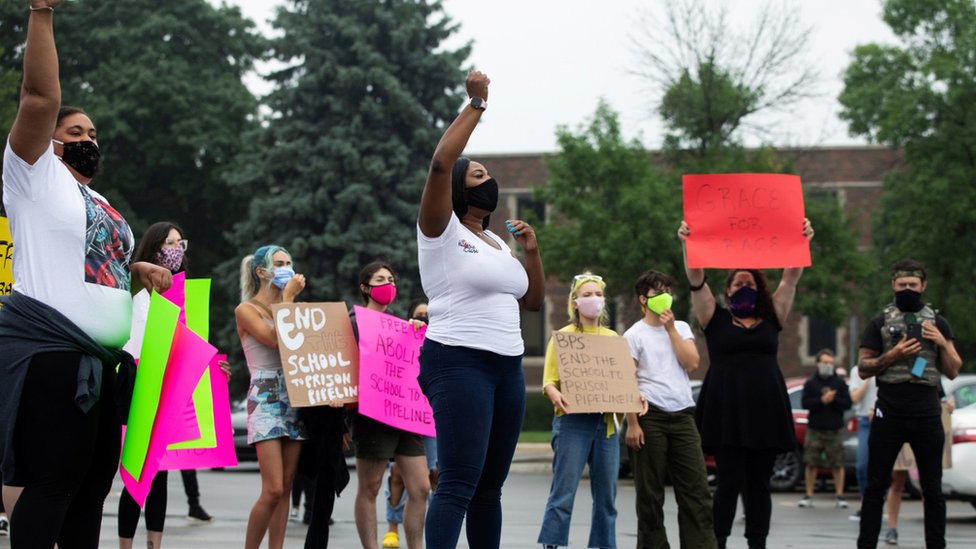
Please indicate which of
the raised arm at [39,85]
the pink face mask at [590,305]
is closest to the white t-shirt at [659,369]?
the pink face mask at [590,305]

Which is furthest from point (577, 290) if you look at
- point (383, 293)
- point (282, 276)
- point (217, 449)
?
point (217, 449)

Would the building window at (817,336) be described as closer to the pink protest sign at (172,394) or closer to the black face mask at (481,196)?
the black face mask at (481,196)

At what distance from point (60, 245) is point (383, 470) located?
4.07 m

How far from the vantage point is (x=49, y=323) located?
4.72 meters

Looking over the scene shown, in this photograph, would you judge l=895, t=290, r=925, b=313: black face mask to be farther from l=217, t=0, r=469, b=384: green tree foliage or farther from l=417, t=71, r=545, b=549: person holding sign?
l=217, t=0, r=469, b=384: green tree foliage

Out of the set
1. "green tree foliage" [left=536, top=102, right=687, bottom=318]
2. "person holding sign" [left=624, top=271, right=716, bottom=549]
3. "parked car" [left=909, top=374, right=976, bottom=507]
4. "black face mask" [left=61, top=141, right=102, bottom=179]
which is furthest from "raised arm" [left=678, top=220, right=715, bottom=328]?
"green tree foliage" [left=536, top=102, right=687, bottom=318]

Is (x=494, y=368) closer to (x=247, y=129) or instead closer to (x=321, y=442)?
(x=321, y=442)

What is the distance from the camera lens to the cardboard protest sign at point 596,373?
892 centimetres

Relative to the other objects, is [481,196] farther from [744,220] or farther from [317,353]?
[744,220]

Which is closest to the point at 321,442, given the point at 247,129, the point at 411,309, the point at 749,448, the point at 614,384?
the point at 614,384

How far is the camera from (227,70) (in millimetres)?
46375

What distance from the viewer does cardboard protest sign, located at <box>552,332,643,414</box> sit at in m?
8.92

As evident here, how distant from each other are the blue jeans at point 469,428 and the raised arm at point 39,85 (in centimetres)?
207

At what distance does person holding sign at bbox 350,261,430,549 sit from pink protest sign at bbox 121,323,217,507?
122 inches
